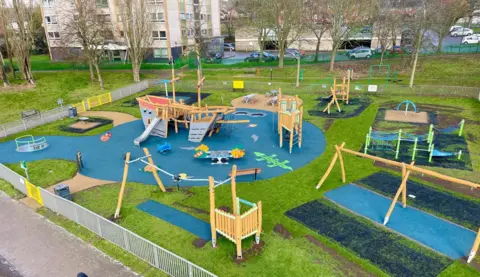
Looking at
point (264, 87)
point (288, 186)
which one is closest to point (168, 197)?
point (288, 186)

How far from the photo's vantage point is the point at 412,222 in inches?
517

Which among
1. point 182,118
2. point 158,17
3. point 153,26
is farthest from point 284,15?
point 182,118

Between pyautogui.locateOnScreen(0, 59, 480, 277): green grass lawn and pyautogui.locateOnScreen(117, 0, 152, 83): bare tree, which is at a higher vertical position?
pyautogui.locateOnScreen(117, 0, 152, 83): bare tree

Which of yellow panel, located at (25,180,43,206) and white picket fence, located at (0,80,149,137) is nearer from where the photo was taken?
yellow panel, located at (25,180,43,206)

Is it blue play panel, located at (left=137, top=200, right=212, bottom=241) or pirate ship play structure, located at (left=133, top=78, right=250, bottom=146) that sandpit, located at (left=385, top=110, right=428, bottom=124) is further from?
blue play panel, located at (left=137, top=200, right=212, bottom=241)

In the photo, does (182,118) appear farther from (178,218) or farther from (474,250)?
(474,250)

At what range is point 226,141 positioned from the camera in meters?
22.7

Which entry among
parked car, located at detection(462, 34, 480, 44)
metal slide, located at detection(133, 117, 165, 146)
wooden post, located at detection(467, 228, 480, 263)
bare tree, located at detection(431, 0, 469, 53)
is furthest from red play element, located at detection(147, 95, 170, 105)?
parked car, located at detection(462, 34, 480, 44)

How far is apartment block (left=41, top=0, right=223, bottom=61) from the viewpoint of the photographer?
4994cm

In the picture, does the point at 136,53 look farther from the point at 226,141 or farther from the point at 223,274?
the point at 223,274


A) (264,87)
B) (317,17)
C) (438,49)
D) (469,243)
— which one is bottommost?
(469,243)

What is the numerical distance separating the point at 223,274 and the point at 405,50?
50.1 m

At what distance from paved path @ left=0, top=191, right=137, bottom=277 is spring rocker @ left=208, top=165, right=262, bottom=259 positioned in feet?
10.6

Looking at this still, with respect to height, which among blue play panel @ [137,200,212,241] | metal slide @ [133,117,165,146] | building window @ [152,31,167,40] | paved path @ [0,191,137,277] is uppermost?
building window @ [152,31,167,40]
